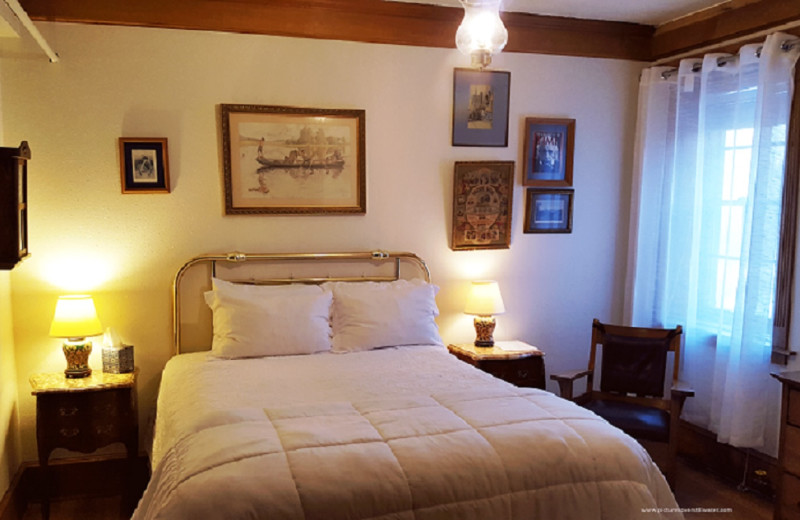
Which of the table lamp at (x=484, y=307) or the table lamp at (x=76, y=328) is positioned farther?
the table lamp at (x=484, y=307)

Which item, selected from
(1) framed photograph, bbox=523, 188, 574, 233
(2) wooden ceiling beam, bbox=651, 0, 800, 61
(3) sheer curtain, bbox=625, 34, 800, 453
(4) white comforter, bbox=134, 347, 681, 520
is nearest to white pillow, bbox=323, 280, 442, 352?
(4) white comforter, bbox=134, 347, 681, 520

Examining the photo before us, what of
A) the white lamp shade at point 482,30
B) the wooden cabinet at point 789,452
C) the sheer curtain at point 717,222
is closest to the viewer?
the white lamp shade at point 482,30

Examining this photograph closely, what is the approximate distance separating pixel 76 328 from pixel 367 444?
6.17ft

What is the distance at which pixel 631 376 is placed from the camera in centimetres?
360

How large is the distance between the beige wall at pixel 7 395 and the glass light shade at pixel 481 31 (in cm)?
256

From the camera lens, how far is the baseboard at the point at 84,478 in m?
3.33

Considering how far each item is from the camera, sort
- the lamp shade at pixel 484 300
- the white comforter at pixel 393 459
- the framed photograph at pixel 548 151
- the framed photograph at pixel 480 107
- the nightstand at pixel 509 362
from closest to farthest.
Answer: the white comforter at pixel 393 459
the nightstand at pixel 509 362
the lamp shade at pixel 484 300
the framed photograph at pixel 480 107
the framed photograph at pixel 548 151

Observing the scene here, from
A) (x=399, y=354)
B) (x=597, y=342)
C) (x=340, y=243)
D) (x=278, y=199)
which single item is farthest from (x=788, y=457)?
(x=278, y=199)

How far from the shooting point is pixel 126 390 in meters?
3.14

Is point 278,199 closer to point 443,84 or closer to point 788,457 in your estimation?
point 443,84

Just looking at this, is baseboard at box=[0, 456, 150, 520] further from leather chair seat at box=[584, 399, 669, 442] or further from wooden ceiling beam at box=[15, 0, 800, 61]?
leather chair seat at box=[584, 399, 669, 442]

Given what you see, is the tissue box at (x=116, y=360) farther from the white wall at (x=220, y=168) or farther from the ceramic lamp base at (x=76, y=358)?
the white wall at (x=220, y=168)

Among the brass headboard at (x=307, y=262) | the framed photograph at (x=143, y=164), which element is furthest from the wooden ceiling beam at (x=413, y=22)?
the brass headboard at (x=307, y=262)

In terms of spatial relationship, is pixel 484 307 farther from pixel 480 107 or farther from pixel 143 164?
pixel 143 164
